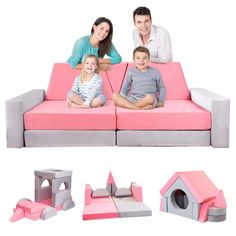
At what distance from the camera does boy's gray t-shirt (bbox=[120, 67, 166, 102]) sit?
20.1 ft

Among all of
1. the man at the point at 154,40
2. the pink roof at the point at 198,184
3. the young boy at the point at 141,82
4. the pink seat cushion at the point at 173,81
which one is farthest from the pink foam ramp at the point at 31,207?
the man at the point at 154,40

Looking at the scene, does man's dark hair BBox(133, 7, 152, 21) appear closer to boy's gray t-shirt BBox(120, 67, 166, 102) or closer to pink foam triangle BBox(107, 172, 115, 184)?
boy's gray t-shirt BBox(120, 67, 166, 102)

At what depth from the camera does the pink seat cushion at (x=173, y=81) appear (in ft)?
21.3

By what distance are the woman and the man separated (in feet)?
1.17

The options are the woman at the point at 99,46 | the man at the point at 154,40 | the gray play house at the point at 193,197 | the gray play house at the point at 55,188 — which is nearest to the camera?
the gray play house at the point at 193,197

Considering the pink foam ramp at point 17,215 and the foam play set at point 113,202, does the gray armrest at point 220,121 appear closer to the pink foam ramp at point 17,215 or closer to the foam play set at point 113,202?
the foam play set at point 113,202

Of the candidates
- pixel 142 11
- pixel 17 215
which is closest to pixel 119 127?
pixel 17 215

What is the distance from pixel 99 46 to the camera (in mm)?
6406

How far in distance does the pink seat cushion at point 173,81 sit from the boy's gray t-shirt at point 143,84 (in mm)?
265

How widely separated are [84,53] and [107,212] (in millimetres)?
2488

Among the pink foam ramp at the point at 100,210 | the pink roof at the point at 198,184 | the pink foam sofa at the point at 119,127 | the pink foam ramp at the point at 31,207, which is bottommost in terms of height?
the pink foam ramp at the point at 100,210

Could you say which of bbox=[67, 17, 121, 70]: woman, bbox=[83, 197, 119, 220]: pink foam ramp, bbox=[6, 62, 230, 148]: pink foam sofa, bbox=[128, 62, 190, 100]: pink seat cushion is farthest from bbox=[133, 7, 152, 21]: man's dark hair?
bbox=[83, 197, 119, 220]: pink foam ramp

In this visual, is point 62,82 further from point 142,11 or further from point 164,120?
point 164,120

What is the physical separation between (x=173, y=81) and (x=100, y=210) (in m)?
2.41
